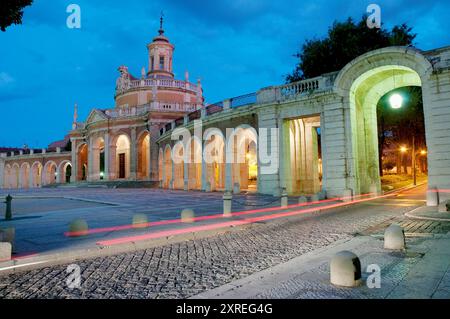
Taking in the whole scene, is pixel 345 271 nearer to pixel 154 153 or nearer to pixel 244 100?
pixel 244 100

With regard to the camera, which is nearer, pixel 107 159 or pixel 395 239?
pixel 395 239

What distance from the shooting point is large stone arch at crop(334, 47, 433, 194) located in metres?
14.5

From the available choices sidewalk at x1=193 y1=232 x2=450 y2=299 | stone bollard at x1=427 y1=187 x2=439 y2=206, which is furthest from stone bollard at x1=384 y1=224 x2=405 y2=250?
stone bollard at x1=427 y1=187 x2=439 y2=206

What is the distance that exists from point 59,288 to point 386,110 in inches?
1038

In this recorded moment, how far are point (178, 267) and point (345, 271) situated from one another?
2.66 metres

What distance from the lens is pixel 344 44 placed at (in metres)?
25.6

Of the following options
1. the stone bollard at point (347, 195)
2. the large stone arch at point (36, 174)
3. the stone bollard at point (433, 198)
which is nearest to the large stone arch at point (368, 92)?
the stone bollard at point (347, 195)

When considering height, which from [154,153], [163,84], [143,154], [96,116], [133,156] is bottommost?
[133,156]

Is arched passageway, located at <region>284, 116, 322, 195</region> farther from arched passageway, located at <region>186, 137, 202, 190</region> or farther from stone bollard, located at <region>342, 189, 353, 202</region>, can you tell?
arched passageway, located at <region>186, 137, 202, 190</region>

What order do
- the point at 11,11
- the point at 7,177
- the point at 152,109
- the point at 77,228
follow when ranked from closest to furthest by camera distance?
the point at 11,11, the point at 77,228, the point at 152,109, the point at 7,177

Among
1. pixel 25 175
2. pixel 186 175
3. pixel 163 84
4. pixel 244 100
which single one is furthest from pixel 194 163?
pixel 25 175

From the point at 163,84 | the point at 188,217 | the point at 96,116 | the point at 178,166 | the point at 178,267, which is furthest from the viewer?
the point at 96,116

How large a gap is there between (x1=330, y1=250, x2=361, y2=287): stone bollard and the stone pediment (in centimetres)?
4075
